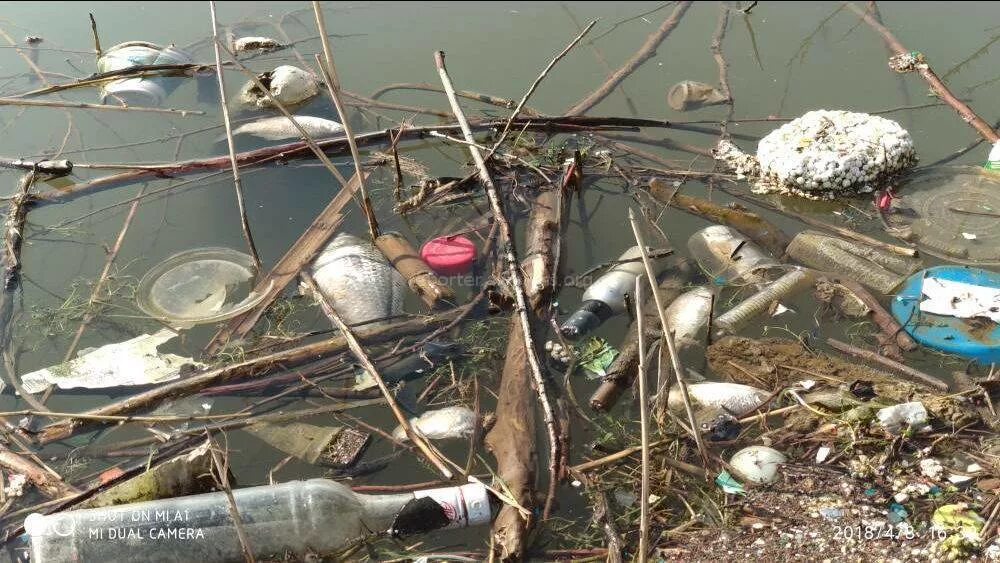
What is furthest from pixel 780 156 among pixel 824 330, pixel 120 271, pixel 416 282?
pixel 120 271

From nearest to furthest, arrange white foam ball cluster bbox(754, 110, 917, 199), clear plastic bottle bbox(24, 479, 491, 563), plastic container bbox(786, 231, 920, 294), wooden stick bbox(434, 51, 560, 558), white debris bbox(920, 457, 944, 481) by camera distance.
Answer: clear plastic bottle bbox(24, 479, 491, 563) < wooden stick bbox(434, 51, 560, 558) < white debris bbox(920, 457, 944, 481) < plastic container bbox(786, 231, 920, 294) < white foam ball cluster bbox(754, 110, 917, 199)

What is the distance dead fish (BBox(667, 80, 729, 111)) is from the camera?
5.62 metres

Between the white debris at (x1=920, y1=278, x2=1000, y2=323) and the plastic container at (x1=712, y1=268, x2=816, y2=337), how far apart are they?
0.56 meters

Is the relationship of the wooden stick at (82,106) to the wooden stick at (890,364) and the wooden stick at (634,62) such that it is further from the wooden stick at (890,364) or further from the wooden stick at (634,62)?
the wooden stick at (890,364)

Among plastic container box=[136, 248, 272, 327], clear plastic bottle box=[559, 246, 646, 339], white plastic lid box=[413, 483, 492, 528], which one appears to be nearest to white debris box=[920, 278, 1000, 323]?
clear plastic bottle box=[559, 246, 646, 339]

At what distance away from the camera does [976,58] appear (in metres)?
5.94

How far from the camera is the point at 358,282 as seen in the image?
407cm

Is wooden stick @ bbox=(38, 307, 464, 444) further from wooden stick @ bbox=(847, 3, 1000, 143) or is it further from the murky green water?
wooden stick @ bbox=(847, 3, 1000, 143)

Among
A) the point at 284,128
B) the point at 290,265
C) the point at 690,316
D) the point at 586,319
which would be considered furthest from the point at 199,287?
the point at 690,316

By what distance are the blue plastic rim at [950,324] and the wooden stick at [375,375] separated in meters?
2.41

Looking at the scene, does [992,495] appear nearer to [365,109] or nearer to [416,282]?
[416,282]

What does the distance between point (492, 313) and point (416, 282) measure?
477 mm

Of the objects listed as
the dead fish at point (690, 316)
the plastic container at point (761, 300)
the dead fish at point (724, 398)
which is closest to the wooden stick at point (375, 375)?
the dead fish at point (724, 398)

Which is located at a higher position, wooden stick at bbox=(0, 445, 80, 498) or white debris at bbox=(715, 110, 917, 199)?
wooden stick at bbox=(0, 445, 80, 498)
